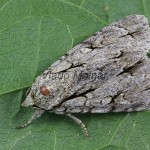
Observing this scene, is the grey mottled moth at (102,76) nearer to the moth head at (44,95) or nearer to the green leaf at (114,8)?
the moth head at (44,95)

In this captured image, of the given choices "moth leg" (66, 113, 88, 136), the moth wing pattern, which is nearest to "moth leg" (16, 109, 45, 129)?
the moth wing pattern

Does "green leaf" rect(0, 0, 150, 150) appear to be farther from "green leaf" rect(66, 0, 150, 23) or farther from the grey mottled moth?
the grey mottled moth

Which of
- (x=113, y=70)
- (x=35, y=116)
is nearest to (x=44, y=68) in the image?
(x=35, y=116)

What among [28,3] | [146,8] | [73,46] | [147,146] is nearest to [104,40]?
[73,46]

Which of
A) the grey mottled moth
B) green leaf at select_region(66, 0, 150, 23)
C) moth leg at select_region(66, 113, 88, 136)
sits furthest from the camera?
green leaf at select_region(66, 0, 150, 23)

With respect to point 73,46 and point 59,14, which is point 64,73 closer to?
point 73,46
